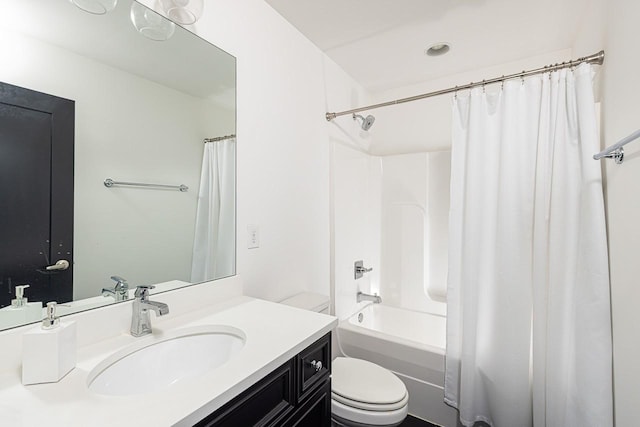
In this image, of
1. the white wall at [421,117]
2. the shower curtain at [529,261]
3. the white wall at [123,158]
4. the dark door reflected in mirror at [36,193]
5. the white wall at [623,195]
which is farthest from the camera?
the white wall at [421,117]

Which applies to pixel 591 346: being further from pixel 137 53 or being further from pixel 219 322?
pixel 137 53

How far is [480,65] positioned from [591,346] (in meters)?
2.06

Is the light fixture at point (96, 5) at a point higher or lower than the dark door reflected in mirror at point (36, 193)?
higher

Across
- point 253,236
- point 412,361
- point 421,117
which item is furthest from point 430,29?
→ point 412,361

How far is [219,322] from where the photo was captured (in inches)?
42.4

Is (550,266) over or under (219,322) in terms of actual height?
over

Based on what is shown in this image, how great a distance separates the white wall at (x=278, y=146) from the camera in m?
1.46

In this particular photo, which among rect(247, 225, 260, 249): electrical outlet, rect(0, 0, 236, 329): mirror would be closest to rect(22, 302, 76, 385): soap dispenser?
rect(0, 0, 236, 329): mirror

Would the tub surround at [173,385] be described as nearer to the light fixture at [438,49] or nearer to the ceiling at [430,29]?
the ceiling at [430,29]

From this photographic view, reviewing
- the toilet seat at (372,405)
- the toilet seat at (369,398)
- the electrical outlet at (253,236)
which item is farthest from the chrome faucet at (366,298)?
the electrical outlet at (253,236)

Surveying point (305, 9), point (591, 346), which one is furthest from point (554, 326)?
point (305, 9)

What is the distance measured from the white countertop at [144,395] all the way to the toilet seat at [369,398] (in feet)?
2.15

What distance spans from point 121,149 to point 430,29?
1874 millimetres

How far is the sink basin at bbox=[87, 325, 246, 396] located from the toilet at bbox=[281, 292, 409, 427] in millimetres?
652
